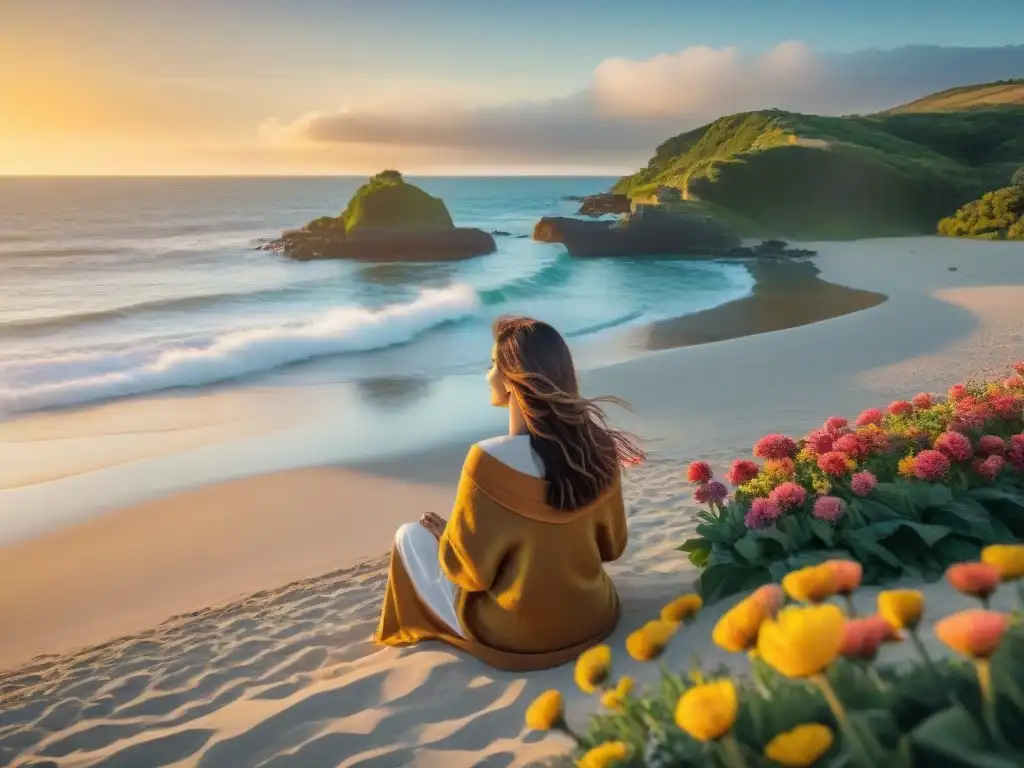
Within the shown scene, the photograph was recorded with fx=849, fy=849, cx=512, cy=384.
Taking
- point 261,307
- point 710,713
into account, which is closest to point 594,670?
point 710,713

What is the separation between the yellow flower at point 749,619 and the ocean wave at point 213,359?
9662 millimetres

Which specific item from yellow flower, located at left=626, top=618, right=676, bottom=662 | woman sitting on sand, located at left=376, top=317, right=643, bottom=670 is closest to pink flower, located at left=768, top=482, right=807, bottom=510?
woman sitting on sand, located at left=376, top=317, right=643, bottom=670

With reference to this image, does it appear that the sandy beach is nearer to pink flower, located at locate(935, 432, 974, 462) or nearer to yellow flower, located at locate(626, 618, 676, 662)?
pink flower, located at locate(935, 432, 974, 462)

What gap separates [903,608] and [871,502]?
1.99m

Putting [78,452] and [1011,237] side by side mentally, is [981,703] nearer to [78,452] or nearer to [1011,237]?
[78,452]

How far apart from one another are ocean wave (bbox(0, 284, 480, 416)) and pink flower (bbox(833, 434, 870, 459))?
883 cm

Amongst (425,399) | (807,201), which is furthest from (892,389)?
(807,201)

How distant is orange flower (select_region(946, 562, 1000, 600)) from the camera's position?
54.7 inches

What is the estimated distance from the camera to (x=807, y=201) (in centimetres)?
3756

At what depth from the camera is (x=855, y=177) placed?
37.8 meters

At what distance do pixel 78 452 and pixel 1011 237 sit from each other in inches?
1093

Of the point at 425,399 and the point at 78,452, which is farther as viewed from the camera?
the point at 425,399

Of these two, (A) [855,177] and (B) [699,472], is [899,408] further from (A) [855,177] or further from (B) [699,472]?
(A) [855,177]

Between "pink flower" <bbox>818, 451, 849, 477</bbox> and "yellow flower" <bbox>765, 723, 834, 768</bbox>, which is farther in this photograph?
"pink flower" <bbox>818, 451, 849, 477</bbox>
